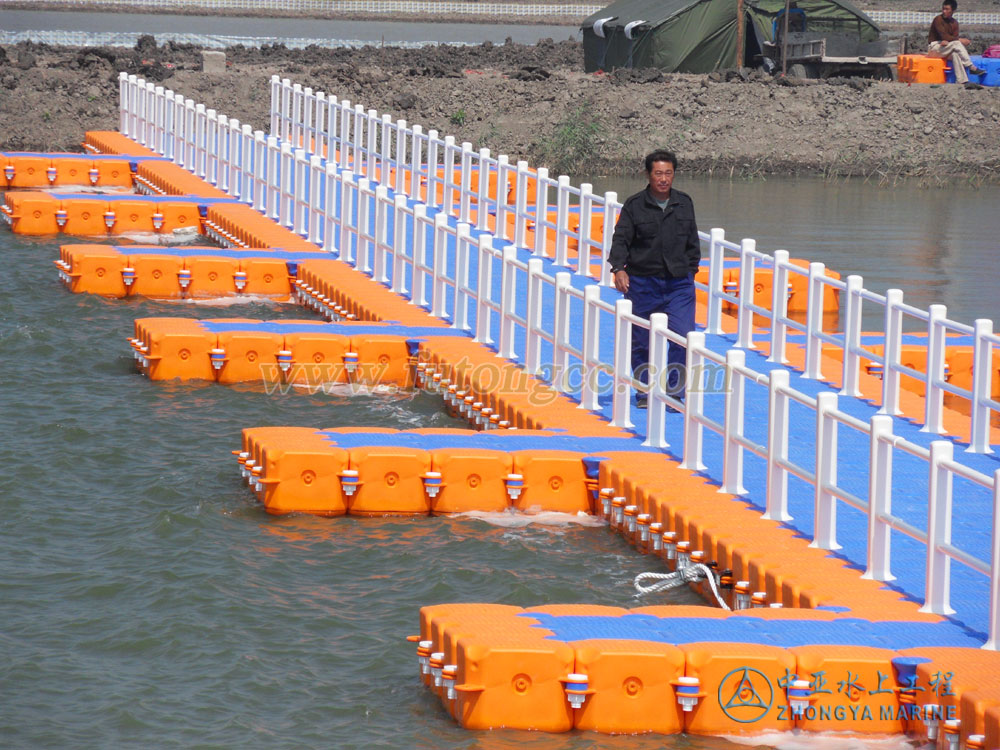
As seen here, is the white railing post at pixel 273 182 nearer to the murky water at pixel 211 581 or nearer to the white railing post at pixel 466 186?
the white railing post at pixel 466 186

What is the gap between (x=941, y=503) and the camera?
9.30 m

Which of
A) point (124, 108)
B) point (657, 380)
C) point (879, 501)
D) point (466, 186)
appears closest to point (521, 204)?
point (466, 186)

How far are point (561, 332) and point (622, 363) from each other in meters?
1.22

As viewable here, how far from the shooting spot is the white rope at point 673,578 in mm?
10633

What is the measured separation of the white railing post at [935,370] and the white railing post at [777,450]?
2470 millimetres

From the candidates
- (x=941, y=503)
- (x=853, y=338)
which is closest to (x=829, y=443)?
(x=941, y=503)

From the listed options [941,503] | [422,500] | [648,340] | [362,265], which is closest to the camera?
[941,503]

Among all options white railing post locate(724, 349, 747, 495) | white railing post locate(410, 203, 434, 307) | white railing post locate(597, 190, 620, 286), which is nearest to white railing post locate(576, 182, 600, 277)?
white railing post locate(597, 190, 620, 286)

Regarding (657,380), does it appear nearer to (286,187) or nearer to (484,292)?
(484,292)

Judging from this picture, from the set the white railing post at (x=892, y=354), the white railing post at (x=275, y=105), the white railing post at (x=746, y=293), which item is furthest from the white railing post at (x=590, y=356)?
the white railing post at (x=275, y=105)

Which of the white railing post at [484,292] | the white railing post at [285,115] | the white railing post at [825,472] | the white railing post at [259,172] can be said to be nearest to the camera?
the white railing post at [825,472]

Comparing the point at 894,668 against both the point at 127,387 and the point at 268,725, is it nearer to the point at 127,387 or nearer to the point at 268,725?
the point at 268,725

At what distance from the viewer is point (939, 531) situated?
9273mm

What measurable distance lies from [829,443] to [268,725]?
3.71m
